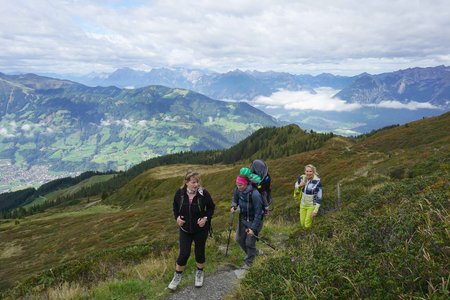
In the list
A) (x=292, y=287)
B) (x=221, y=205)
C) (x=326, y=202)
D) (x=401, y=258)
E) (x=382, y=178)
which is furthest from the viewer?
(x=221, y=205)

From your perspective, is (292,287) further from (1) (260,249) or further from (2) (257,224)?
(1) (260,249)

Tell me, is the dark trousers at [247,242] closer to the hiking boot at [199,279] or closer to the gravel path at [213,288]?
the gravel path at [213,288]

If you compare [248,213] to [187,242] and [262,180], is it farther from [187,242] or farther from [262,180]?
[187,242]

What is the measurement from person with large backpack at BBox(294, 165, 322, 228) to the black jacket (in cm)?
633

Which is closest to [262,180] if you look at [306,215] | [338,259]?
[306,215]

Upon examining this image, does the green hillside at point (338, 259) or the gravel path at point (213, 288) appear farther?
the gravel path at point (213, 288)

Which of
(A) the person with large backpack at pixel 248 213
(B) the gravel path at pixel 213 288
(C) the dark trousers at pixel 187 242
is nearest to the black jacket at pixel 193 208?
(C) the dark trousers at pixel 187 242

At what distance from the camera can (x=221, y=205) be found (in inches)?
2469

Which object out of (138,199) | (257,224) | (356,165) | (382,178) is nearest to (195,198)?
(257,224)

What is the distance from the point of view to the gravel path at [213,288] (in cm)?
1052

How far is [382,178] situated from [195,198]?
27204 millimetres

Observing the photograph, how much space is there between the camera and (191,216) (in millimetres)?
11078

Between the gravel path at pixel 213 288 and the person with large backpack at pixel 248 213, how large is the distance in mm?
1010

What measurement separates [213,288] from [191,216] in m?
2.38
